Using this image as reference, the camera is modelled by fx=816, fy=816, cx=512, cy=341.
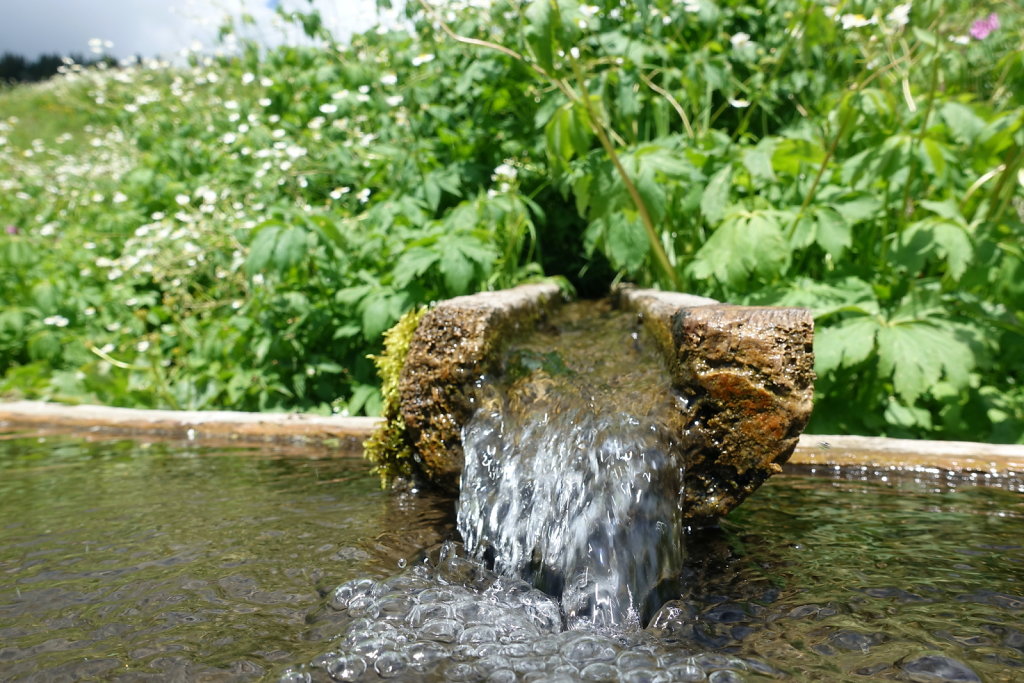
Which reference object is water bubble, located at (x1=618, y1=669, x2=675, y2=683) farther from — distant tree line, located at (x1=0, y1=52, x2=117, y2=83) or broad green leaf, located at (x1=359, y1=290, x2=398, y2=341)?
distant tree line, located at (x1=0, y1=52, x2=117, y2=83)

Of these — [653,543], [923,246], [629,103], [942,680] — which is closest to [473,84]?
[629,103]

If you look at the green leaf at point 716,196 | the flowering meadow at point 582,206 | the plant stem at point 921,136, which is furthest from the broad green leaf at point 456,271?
the plant stem at point 921,136

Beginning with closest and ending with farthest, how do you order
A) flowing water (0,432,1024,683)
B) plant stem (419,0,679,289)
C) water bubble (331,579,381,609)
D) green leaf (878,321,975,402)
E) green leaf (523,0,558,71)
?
flowing water (0,432,1024,683), water bubble (331,579,381,609), green leaf (523,0,558,71), green leaf (878,321,975,402), plant stem (419,0,679,289)

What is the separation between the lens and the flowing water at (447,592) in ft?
5.25

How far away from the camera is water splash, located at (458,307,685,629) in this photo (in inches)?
77.6

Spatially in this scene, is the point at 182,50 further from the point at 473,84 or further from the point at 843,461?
the point at 843,461

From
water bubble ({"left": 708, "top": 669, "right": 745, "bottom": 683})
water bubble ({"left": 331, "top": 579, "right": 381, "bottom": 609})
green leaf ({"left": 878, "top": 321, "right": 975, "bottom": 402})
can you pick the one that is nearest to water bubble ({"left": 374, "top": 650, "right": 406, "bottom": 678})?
water bubble ({"left": 331, "top": 579, "right": 381, "bottom": 609})

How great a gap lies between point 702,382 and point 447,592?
85 centimetres

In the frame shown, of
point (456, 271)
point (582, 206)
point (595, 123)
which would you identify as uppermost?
point (595, 123)

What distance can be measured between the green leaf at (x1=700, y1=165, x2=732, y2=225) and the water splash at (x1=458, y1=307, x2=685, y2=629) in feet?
2.80

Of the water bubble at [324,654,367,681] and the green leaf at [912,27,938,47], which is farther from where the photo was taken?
the green leaf at [912,27,938,47]

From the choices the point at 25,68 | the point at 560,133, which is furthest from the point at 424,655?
the point at 25,68

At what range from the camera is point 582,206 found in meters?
3.18

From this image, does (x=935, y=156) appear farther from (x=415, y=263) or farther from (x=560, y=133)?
(x=415, y=263)
